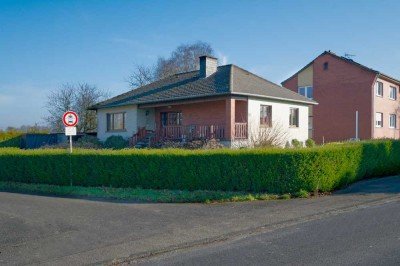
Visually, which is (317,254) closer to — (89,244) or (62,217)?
(89,244)

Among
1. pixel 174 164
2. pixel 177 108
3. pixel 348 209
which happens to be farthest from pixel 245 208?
pixel 177 108

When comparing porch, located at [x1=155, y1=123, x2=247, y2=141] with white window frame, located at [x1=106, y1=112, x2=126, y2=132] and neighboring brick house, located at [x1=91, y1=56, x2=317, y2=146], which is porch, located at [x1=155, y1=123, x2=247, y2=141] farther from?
white window frame, located at [x1=106, y1=112, x2=126, y2=132]

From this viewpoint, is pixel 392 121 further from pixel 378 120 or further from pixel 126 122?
pixel 126 122

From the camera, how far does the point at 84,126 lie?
37.7 m

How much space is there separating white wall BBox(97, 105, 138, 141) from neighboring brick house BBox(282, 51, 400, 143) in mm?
16855

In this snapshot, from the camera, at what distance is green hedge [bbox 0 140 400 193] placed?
36.3 ft

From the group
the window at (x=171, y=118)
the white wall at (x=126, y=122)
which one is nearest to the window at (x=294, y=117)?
the window at (x=171, y=118)

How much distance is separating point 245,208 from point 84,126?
102 ft

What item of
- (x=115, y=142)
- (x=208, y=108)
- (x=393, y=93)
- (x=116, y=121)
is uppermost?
(x=393, y=93)

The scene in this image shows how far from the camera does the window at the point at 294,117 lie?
2479cm

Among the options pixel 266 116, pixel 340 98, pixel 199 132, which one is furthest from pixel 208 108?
pixel 340 98

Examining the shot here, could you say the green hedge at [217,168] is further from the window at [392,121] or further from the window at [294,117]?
the window at [392,121]

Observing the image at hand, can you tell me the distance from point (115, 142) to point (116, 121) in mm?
2860

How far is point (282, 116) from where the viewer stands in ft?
77.5
